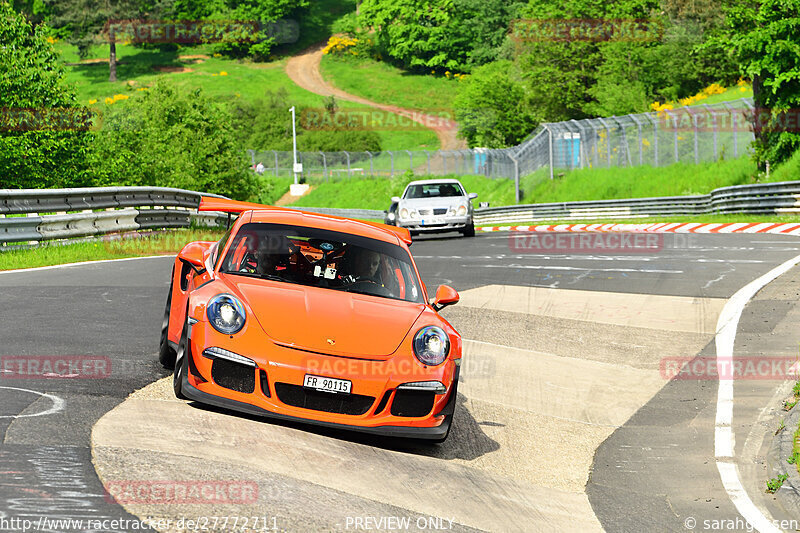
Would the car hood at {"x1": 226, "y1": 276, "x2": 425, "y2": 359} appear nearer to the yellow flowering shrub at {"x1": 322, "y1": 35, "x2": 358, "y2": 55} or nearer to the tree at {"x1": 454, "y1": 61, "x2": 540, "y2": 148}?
the tree at {"x1": 454, "y1": 61, "x2": 540, "y2": 148}

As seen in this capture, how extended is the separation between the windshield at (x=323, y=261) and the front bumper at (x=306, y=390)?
1029mm

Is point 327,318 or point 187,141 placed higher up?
point 327,318

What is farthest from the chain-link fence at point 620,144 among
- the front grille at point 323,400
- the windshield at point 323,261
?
the front grille at point 323,400

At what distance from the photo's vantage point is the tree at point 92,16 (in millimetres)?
139125

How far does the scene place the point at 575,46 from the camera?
74.2 m

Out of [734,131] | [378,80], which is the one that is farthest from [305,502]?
[378,80]

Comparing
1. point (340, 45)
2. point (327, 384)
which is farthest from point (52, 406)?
point (340, 45)
